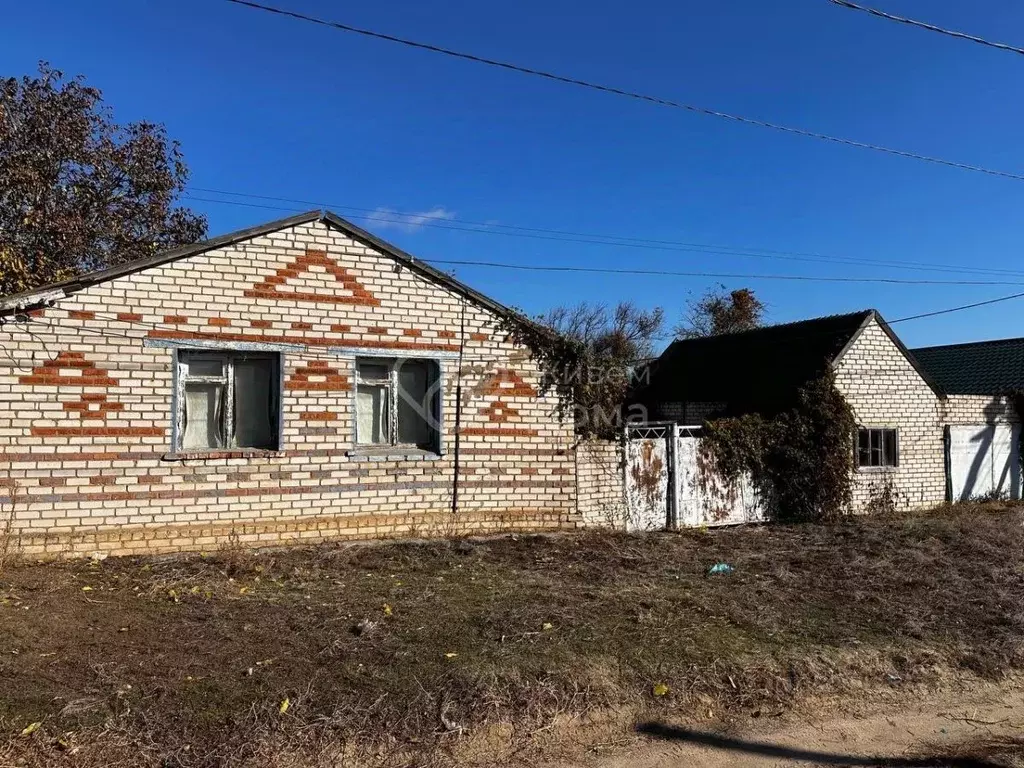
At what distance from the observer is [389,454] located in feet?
28.5

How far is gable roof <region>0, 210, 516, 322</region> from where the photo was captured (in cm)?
721

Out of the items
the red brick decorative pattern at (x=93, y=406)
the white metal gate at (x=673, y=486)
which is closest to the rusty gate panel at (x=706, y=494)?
the white metal gate at (x=673, y=486)

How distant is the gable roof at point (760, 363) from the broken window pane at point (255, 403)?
855 centimetres

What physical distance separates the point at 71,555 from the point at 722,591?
6.45 meters

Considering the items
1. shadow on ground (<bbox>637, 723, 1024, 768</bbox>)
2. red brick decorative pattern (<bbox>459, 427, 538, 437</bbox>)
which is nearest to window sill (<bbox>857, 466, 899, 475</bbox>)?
red brick decorative pattern (<bbox>459, 427, 538, 437</bbox>)

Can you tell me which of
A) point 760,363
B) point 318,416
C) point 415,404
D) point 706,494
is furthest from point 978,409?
point 318,416

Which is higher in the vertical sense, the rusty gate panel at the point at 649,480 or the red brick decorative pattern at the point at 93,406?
the red brick decorative pattern at the point at 93,406

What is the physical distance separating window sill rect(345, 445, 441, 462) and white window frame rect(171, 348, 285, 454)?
0.88 m

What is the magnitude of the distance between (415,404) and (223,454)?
2.30 m

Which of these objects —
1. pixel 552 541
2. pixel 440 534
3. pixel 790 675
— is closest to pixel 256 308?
pixel 440 534

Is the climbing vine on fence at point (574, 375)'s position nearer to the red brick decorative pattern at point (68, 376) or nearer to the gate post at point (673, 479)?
the gate post at point (673, 479)

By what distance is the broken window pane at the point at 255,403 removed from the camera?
26.9ft

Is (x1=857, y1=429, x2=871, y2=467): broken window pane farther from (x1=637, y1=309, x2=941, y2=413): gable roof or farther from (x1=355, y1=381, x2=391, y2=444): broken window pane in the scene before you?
(x1=355, y1=381, x2=391, y2=444): broken window pane

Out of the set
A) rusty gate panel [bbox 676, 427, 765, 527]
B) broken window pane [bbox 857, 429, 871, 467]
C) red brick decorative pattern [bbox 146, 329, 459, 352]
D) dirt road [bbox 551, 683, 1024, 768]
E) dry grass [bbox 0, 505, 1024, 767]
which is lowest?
dirt road [bbox 551, 683, 1024, 768]
